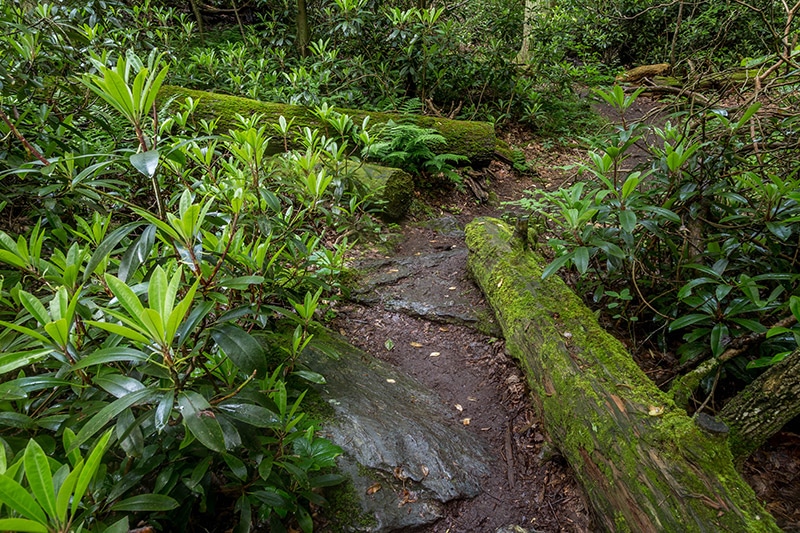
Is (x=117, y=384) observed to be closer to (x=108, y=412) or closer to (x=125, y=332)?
(x=108, y=412)

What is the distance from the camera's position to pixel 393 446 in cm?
218

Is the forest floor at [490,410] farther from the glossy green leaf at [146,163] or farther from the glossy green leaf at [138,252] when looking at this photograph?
the glossy green leaf at [146,163]

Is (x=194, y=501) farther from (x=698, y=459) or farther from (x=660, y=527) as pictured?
(x=698, y=459)

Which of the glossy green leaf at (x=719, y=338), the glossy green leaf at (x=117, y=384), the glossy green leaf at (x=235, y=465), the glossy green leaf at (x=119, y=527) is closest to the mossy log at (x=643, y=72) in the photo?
the glossy green leaf at (x=719, y=338)

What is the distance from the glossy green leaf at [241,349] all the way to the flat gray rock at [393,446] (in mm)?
975

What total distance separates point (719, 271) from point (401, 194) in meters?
3.84

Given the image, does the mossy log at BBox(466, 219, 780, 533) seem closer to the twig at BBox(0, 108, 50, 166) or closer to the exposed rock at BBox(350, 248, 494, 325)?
the exposed rock at BBox(350, 248, 494, 325)

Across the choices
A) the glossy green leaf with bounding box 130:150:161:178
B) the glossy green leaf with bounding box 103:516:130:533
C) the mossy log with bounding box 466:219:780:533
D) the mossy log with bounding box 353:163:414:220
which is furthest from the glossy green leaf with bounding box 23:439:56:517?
the mossy log with bounding box 353:163:414:220

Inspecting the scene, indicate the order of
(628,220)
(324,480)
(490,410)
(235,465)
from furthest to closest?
1. (490,410)
2. (628,220)
3. (324,480)
4. (235,465)

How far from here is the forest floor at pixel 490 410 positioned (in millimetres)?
2066

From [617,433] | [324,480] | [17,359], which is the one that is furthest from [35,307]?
[617,433]

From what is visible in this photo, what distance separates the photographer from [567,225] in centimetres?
252

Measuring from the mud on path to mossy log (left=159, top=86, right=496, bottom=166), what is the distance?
83.5 inches

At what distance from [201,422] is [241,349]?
0.23 metres
